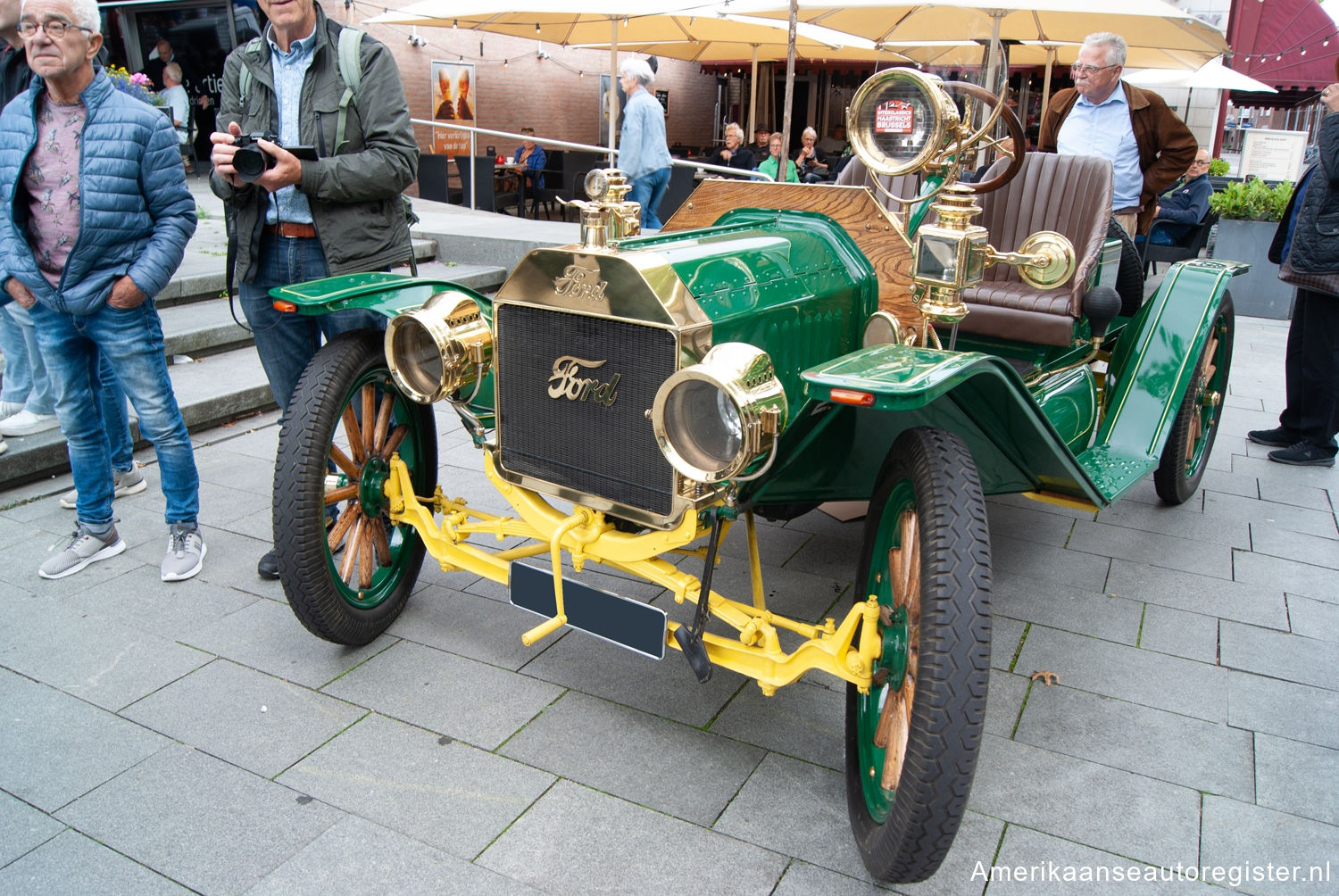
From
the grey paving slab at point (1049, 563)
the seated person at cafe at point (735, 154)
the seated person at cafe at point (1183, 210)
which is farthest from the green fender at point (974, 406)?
the seated person at cafe at point (735, 154)

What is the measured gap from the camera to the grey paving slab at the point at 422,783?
7.11ft

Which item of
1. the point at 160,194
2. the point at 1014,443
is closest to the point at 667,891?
the point at 1014,443

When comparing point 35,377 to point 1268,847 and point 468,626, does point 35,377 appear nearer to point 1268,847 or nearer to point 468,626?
point 468,626

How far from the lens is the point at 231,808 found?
220 centimetres

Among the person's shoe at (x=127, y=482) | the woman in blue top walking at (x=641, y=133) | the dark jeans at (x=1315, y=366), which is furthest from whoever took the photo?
the woman in blue top walking at (x=641, y=133)

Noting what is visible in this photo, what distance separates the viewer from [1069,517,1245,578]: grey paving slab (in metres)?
3.69

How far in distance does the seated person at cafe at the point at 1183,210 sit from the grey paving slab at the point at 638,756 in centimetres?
836

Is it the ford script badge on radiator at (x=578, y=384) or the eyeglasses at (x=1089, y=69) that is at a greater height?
the eyeglasses at (x=1089, y=69)

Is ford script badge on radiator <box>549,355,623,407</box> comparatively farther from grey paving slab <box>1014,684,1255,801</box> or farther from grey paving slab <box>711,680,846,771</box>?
grey paving slab <box>1014,684,1255,801</box>

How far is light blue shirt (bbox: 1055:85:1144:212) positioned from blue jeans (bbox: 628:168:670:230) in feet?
13.8

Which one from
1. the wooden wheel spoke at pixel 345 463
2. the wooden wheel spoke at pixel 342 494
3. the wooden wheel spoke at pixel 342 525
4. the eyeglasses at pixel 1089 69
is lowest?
the wooden wheel spoke at pixel 342 525

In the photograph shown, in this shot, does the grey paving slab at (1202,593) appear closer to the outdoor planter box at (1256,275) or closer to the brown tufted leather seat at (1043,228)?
the brown tufted leather seat at (1043,228)

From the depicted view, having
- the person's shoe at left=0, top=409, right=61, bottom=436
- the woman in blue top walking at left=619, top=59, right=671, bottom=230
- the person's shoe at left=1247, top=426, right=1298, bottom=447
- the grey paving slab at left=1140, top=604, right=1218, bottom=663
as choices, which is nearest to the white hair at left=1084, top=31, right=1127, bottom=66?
the person's shoe at left=1247, top=426, right=1298, bottom=447

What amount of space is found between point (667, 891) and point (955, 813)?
618 mm
